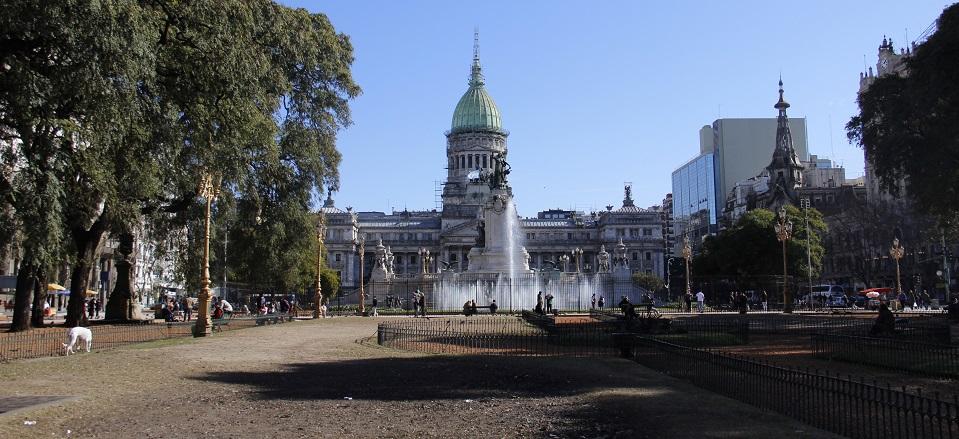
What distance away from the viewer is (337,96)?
41938mm

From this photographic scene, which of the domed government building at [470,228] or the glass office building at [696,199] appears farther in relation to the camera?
the glass office building at [696,199]

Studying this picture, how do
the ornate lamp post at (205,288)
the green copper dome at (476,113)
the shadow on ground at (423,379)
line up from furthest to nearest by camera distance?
1. the green copper dome at (476,113)
2. the ornate lamp post at (205,288)
3. the shadow on ground at (423,379)

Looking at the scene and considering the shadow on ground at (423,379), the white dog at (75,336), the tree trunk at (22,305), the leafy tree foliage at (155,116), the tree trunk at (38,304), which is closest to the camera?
the shadow on ground at (423,379)

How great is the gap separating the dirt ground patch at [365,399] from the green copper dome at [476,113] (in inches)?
5675

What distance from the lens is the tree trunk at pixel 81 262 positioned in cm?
3319

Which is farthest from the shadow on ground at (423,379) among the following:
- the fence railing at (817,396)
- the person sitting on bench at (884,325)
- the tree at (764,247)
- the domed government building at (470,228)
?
the domed government building at (470,228)

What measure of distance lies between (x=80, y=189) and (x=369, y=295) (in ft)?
156

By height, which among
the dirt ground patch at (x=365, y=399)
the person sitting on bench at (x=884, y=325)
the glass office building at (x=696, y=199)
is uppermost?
the glass office building at (x=696, y=199)

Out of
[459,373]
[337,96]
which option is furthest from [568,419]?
[337,96]

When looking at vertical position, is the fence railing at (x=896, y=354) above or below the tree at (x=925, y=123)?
below

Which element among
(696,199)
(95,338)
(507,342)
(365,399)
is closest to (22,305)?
(95,338)

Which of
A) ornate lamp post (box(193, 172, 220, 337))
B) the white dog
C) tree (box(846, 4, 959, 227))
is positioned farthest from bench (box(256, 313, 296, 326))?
tree (box(846, 4, 959, 227))

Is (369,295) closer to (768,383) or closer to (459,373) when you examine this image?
(459,373)

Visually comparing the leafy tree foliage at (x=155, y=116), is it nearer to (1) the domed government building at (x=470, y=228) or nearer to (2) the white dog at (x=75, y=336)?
(2) the white dog at (x=75, y=336)
